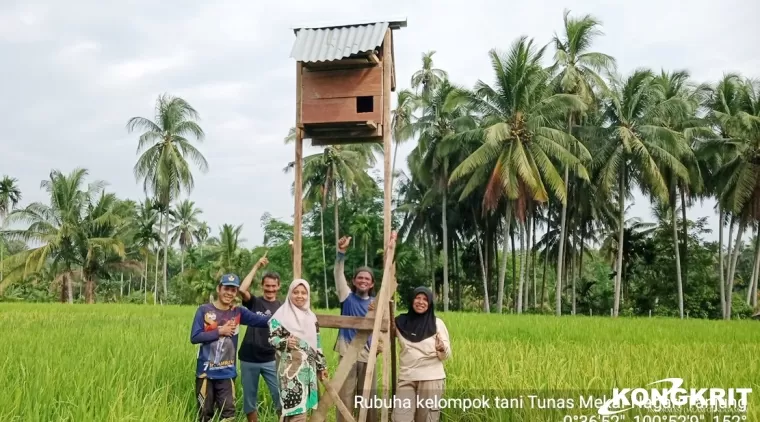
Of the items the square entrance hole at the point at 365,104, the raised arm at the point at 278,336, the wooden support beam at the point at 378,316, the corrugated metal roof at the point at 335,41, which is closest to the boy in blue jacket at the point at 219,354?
the raised arm at the point at 278,336

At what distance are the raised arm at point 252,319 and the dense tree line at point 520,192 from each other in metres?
16.6

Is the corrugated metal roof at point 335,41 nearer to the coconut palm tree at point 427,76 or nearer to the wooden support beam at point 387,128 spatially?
the wooden support beam at point 387,128

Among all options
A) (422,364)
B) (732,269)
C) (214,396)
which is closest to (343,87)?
(422,364)

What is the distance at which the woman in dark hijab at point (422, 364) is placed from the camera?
4453 millimetres

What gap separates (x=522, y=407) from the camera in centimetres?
454

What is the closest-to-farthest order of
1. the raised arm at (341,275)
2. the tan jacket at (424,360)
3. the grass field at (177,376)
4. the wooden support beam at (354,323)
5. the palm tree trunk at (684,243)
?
1. the grass field at (177,376)
2. the wooden support beam at (354,323)
3. the tan jacket at (424,360)
4. the raised arm at (341,275)
5. the palm tree trunk at (684,243)

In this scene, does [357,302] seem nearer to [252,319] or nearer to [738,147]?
[252,319]

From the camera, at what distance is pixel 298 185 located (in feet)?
16.9

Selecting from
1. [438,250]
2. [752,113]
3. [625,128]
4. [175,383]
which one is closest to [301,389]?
[175,383]

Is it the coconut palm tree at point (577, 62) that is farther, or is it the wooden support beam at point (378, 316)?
the coconut palm tree at point (577, 62)

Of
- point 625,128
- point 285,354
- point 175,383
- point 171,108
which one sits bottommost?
point 175,383

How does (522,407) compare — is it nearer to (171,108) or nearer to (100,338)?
(100,338)

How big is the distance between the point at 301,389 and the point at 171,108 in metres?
26.3
